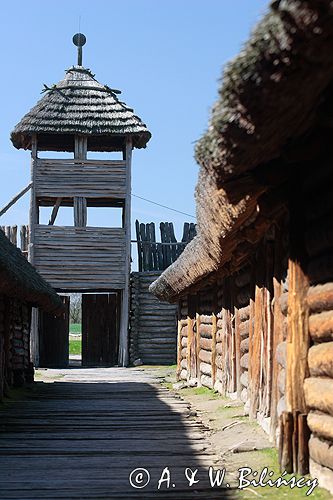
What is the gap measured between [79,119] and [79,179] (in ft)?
5.85

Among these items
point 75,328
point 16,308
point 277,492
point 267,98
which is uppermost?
point 75,328

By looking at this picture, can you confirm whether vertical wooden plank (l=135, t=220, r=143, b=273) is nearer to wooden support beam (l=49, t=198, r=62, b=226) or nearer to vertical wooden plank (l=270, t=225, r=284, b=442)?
wooden support beam (l=49, t=198, r=62, b=226)

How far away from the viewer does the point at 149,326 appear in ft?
79.2

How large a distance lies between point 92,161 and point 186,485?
60.2ft

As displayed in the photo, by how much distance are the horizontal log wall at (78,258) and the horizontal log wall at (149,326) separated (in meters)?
0.78

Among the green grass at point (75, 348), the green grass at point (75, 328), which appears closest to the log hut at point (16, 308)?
the green grass at point (75, 348)

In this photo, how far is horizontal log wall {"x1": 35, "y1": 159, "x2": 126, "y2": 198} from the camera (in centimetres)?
2362

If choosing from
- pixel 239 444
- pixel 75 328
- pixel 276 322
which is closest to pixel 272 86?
pixel 276 322

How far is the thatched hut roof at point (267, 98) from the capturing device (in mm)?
3500

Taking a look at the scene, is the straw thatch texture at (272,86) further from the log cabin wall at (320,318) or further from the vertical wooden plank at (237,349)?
the vertical wooden plank at (237,349)

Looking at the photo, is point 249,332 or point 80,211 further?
point 80,211

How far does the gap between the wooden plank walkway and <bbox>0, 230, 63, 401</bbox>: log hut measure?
3.08 ft

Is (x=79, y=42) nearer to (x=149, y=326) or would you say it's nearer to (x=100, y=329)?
(x=100, y=329)

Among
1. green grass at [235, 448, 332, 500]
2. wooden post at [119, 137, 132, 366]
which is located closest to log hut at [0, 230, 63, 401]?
wooden post at [119, 137, 132, 366]
